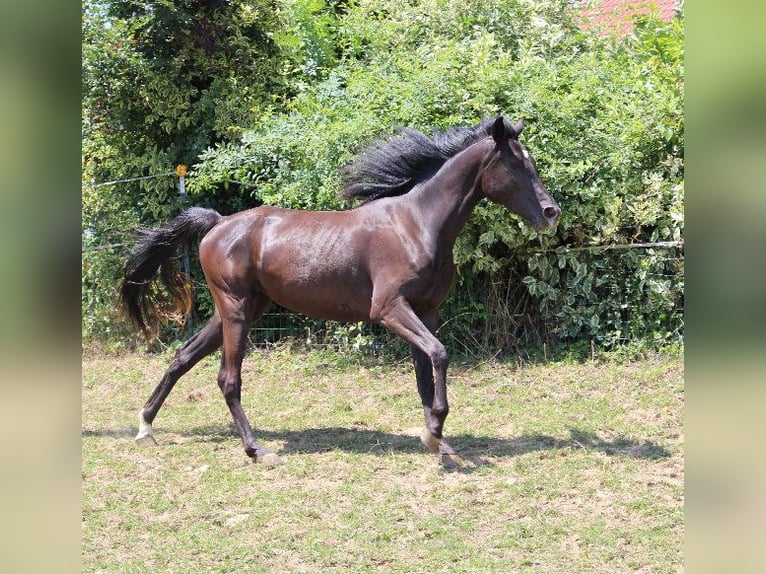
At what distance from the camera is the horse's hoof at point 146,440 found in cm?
627

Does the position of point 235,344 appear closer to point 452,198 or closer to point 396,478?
point 396,478

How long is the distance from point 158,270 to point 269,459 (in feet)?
7.71

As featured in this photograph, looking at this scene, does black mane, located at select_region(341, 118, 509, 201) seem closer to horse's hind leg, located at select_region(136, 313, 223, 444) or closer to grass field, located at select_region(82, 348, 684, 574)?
horse's hind leg, located at select_region(136, 313, 223, 444)

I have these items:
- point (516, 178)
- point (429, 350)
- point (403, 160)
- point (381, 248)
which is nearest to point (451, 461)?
point (429, 350)

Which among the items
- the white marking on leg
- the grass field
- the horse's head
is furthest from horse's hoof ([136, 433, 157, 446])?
the horse's head

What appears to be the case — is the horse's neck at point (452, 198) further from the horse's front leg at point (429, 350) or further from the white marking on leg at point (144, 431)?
the white marking on leg at point (144, 431)

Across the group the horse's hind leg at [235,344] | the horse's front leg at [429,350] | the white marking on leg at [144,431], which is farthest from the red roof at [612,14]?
the white marking on leg at [144,431]

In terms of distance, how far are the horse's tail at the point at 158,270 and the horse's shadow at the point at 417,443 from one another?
110cm

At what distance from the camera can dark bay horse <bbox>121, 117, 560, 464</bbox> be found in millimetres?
5562

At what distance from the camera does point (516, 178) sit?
18.1 feet

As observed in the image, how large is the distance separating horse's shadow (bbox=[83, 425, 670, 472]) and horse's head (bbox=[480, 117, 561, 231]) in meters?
1.77
